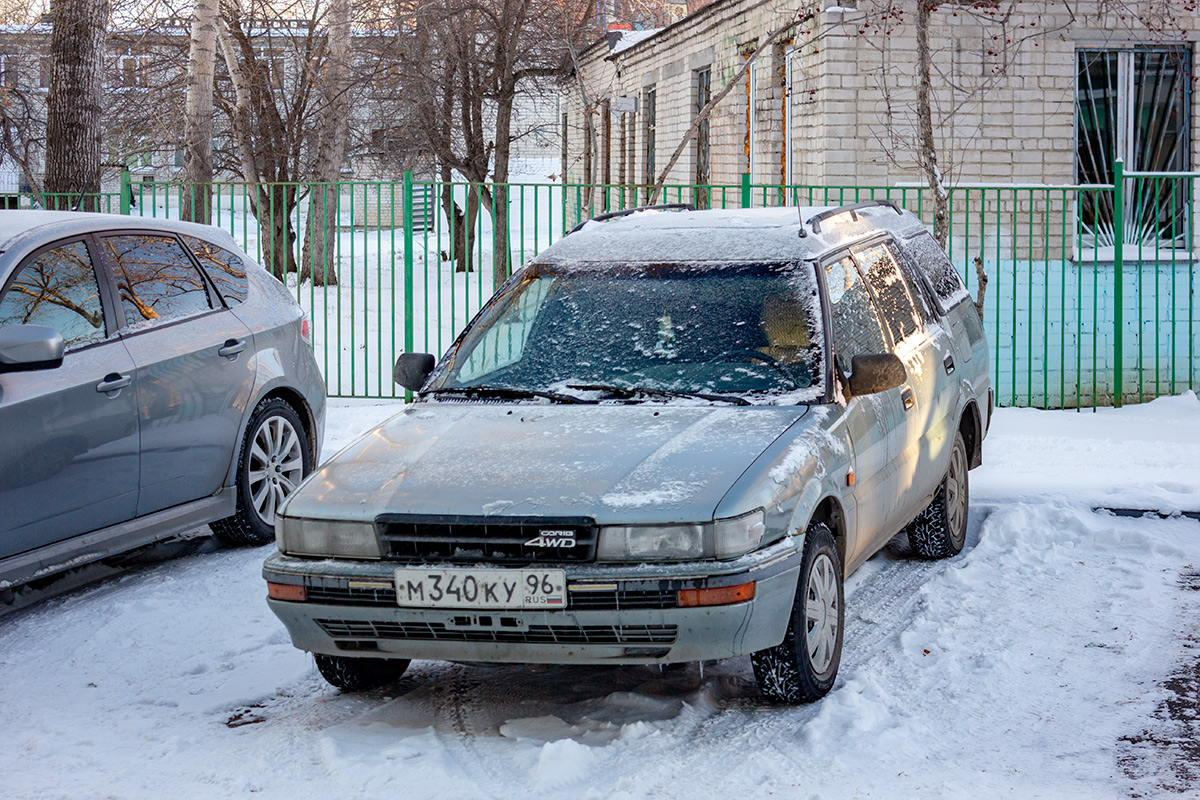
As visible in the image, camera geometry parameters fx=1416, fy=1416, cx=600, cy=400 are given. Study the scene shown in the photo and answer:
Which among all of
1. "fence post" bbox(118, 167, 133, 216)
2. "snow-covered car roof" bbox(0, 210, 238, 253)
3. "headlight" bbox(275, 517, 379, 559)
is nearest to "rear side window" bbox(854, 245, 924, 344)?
"headlight" bbox(275, 517, 379, 559)

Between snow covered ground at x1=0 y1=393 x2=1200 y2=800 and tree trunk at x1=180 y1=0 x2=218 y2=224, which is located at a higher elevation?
tree trunk at x1=180 y1=0 x2=218 y2=224

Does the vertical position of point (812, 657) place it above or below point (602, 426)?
below

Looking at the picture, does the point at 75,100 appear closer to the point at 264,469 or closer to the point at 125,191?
the point at 125,191

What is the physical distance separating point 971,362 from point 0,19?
21.4 meters

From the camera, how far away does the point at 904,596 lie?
5.93m

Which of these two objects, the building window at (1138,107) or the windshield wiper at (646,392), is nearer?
the windshield wiper at (646,392)

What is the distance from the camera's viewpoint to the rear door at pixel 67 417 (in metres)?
5.30

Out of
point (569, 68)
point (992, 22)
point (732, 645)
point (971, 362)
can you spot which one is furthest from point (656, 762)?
point (569, 68)

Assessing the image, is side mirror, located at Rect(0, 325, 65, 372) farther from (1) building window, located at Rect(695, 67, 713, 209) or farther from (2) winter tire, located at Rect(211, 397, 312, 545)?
(1) building window, located at Rect(695, 67, 713, 209)

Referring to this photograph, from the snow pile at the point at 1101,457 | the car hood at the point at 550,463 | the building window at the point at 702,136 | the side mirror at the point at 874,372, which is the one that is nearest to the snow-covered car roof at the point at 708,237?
the side mirror at the point at 874,372

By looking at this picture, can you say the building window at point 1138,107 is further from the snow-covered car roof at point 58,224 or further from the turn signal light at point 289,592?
the turn signal light at point 289,592

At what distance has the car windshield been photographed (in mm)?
5035

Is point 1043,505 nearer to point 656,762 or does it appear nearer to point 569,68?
point 656,762

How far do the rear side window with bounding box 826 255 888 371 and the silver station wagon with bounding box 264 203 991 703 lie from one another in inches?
0.7
